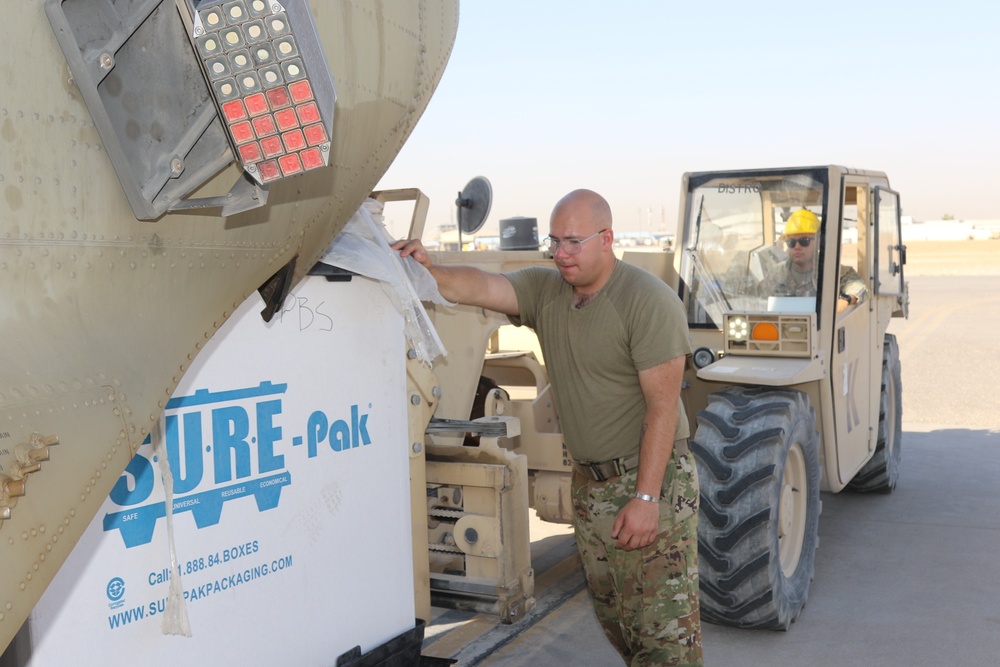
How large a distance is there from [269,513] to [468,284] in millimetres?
1205

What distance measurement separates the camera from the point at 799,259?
Result: 5906mm

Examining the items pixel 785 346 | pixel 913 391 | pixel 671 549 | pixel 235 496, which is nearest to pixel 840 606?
pixel 785 346

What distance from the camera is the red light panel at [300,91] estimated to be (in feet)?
6.73

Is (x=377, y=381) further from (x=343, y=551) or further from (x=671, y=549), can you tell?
(x=671, y=549)

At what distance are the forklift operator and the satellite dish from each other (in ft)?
6.17

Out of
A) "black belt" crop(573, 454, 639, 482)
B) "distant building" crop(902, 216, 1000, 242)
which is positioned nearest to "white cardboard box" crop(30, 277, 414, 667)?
"black belt" crop(573, 454, 639, 482)

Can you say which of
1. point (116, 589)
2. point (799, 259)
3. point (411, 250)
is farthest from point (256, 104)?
point (799, 259)

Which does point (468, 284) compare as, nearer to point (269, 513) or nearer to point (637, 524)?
point (637, 524)

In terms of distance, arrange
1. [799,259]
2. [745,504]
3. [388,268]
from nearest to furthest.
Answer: [388,268] → [745,504] → [799,259]

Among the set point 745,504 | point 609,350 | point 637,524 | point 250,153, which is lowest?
point 745,504

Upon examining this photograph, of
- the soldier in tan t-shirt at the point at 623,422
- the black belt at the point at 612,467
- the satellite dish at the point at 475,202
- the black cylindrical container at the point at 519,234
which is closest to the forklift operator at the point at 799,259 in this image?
the black cylindrical container at the point at 519,234

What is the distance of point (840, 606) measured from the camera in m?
5.64

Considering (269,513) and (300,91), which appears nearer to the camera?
(300,91)

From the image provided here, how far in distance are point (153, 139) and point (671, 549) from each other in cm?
231
